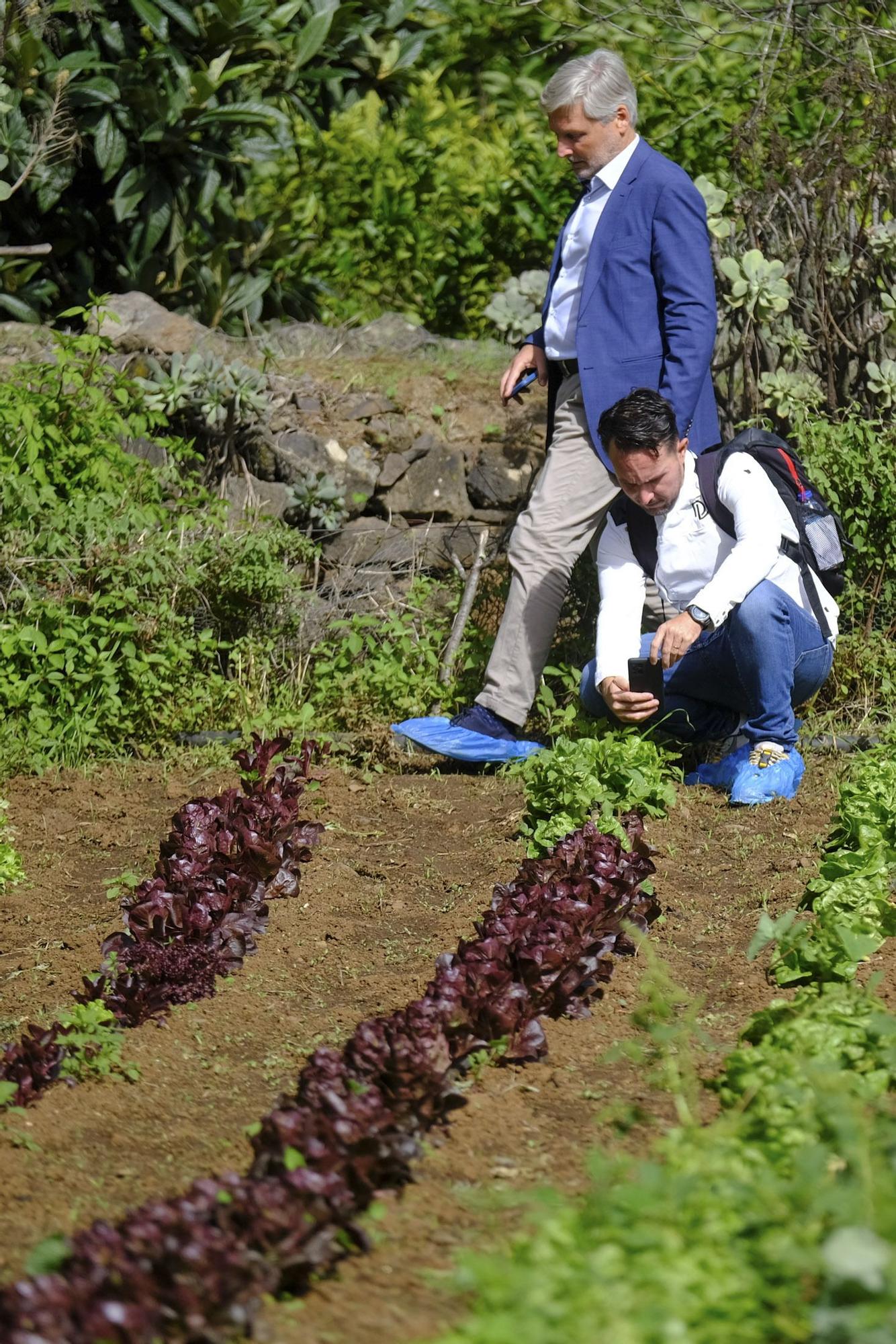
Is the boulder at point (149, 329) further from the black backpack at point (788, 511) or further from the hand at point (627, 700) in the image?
the hand at point (627, 700)

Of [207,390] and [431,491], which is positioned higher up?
[207,390]

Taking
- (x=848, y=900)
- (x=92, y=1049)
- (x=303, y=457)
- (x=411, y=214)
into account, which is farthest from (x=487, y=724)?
(x=411, y=214)

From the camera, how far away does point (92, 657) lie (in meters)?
5.61

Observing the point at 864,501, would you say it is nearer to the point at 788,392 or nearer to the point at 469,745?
the point at 788,392

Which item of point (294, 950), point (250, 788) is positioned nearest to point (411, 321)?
point (250, 788)

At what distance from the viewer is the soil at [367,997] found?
93.7 inches

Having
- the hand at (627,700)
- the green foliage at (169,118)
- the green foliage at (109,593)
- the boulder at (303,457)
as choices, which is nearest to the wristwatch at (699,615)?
the hand at (627,700)

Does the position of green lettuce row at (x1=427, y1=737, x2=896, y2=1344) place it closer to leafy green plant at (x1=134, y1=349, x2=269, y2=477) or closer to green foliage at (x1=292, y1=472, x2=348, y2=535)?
green foliage at (x1=292, y1=472, x2=348, y2=535)

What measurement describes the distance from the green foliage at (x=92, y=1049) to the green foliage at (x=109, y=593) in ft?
8.25

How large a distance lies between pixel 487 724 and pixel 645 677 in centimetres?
87

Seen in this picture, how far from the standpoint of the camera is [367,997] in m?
3.55

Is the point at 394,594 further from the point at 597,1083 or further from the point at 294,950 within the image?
the point at 597,1083

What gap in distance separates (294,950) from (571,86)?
3.22 meters

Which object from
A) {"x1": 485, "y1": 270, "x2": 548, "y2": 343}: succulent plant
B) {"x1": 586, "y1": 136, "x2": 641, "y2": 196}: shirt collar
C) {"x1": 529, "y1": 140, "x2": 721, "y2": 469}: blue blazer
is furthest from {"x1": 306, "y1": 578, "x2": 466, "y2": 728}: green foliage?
{"x1": 485, "y1": 270, "x2": 548, "y2": 343}: succulent plant
